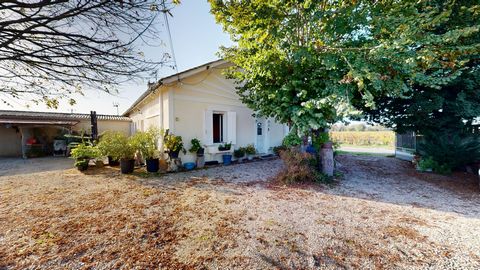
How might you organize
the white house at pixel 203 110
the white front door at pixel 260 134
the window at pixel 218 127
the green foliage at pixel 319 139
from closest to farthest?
the green foliage at pixel 319 139 → the white house at pixel 203 110 → the window at pixel 218 127 → the white front door at pixel 260 134

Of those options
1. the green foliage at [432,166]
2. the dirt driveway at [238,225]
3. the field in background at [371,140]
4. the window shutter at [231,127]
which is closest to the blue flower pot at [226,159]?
the window shutter at [231,127]

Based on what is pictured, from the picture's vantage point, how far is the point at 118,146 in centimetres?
703

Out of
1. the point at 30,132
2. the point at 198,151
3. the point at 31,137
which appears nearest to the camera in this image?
the point at 198,151

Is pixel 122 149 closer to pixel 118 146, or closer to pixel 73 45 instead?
pixel 118 146

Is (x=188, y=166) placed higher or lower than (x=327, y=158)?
lower

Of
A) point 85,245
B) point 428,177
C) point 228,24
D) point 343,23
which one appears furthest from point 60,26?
point 428,177

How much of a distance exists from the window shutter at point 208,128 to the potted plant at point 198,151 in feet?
1.46

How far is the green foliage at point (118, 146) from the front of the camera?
707cm

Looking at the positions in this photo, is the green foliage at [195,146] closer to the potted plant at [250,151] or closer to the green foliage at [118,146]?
the green foliage at [118,146]

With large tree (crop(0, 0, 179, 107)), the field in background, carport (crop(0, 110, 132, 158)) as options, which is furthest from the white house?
the field in background

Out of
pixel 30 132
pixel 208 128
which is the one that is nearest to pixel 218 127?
pixel 208 128

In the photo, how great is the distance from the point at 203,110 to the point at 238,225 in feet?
19.9

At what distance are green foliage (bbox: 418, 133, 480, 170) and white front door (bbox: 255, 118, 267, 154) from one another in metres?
6.69

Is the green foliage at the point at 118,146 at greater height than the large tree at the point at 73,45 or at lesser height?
lesser
